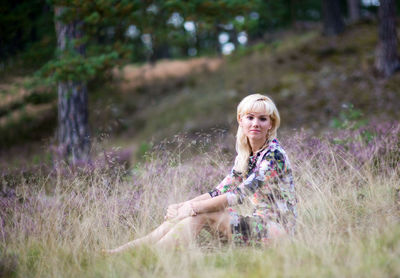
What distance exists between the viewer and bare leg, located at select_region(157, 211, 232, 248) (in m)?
2.93

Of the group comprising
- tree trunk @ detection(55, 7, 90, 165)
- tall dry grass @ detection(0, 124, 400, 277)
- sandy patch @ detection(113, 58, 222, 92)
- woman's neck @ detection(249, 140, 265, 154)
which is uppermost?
sandy patch @ detection(113, 58, 222, 92)

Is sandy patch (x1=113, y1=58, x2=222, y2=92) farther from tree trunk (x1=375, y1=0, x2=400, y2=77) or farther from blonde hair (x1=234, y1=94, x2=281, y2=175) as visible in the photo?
blonde hair (x1=234, y1=94, x2=281, y2=175)

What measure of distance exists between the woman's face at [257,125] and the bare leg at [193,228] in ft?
2.41

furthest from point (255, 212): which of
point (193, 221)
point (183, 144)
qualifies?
point (183, 144)

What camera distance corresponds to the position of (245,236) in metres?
3.05

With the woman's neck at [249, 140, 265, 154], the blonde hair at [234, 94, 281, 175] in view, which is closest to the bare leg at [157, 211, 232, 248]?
the blonde hair at [234, 94, 281, 175]

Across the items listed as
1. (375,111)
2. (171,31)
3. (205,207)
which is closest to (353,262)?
(205,207)

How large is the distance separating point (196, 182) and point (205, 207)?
138 cm

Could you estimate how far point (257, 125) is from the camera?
3.20 meters

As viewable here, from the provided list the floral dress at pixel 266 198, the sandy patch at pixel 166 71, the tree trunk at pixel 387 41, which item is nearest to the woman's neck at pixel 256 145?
the floral dress at pixel 266 198

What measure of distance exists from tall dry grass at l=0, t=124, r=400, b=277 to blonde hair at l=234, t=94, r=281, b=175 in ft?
2.11

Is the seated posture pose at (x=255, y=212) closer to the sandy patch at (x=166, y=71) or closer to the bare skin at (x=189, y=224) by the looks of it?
the bare skin at (x=189, y=224)

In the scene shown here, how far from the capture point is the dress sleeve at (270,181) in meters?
2.99

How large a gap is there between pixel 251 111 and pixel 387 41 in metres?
7.79
